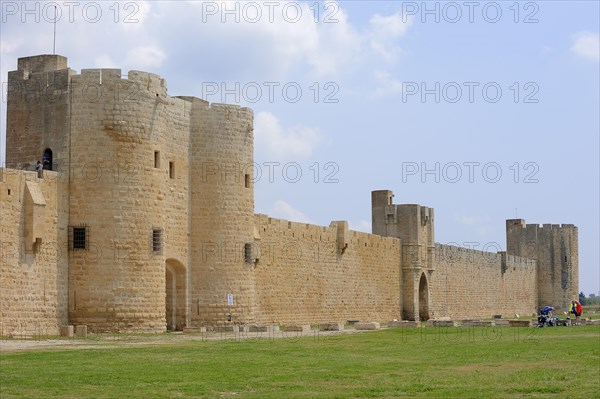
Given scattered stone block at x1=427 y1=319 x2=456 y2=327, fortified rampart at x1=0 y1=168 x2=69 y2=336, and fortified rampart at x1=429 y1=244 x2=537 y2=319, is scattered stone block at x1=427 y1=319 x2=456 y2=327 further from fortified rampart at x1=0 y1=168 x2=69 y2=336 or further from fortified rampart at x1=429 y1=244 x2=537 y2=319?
fortified rampart at x1=0 y1=168 x2=69 y2=336

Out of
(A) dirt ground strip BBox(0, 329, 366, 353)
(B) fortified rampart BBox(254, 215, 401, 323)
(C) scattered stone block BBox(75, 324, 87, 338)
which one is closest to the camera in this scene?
(A) dirt ground strip BBox(0, 329, 366, 353)

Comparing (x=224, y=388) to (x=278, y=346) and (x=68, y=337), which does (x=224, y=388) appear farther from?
(x=68, y=337)

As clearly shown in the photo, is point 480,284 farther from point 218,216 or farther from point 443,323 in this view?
point 218,216

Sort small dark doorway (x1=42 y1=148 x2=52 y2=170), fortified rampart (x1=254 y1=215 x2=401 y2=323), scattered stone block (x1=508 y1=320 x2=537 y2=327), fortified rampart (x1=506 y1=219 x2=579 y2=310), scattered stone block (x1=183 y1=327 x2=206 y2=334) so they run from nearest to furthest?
small dark doorway (x1=42 y1=148 x2=52 y2=170) → scattered stone block (x1=183 y1=327 x2=206 y2=334) → scattered stone block (x1=508 y1=320 x2=537 y2=327) → fortified rampart (x1=254 y1=215 x2=401 y2=323) → fortified rampart (x1=506 y1=219 x2=579 y2=310)

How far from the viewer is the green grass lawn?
13.1 m

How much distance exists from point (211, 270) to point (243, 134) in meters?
4.02

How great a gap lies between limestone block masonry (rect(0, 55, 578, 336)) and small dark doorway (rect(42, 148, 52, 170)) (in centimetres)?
3

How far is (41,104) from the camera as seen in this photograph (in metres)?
26.1

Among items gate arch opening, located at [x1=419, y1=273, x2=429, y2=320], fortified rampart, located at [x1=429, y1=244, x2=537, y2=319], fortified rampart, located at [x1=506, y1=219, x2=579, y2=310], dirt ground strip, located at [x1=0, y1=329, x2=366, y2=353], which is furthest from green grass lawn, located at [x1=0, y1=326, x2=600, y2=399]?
fortified rampart, located at [x1=506, y1=219, x2=579, y2=310]

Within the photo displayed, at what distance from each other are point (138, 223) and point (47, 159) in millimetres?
2734

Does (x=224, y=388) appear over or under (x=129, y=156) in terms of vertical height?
under

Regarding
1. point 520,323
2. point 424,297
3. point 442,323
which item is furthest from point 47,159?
point 424,297

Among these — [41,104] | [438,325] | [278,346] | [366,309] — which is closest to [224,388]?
[278,346]

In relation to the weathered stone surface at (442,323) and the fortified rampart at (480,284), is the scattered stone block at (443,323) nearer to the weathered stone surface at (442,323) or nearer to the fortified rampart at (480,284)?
the weathered stone surface at (442,323)
